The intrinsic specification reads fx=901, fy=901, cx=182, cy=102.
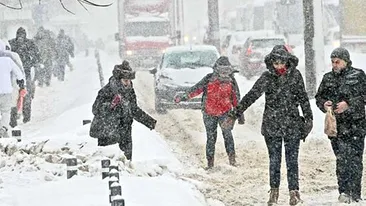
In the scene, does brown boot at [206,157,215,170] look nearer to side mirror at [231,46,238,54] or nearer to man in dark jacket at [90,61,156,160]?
man in dark jacket at [90,61,156,160]

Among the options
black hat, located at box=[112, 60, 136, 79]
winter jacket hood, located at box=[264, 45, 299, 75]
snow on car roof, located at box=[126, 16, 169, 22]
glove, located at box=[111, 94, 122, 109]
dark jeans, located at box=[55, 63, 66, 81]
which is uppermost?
snow on car roof, located at box=[126, 16, 169, 22]

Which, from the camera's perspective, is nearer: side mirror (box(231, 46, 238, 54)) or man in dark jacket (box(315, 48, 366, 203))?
man in dark jacket (box(315, 48, 366, 203))

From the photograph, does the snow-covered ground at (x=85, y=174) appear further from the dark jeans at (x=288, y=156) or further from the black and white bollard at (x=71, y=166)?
the dark jeans at (x=288, y=156)

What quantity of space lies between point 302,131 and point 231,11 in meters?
61.6

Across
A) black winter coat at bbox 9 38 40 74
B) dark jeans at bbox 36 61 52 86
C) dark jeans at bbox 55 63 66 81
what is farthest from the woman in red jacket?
dark jeans at bbox 55 63 66 81

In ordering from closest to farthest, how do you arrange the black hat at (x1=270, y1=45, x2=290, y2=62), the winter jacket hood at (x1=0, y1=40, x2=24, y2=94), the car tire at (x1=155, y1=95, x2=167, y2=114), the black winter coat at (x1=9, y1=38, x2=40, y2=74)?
the black hat at (x1=270, y1=45, x2=290, y2=62), the winter jacket hood at (x1=0, y1=40, x2=24, y2=94), the black winter coat at (x1=9, y1=38, x2=40, y2=74), the car tire at (x1=155, y1=95, x2=167, y2=114)

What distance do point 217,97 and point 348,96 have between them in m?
3.28

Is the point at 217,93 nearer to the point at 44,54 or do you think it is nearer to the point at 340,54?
the point at 340,54

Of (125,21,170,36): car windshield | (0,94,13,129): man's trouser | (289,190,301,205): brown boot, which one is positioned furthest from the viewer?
(125,21,170,36): car windshield

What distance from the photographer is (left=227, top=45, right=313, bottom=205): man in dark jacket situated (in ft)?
31.9

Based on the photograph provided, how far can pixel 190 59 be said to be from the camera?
2125 centimetres

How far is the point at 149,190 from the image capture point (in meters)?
9.51

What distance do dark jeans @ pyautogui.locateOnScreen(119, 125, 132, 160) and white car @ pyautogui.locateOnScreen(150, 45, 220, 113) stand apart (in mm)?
8189

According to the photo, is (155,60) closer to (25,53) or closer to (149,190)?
(25,53)
